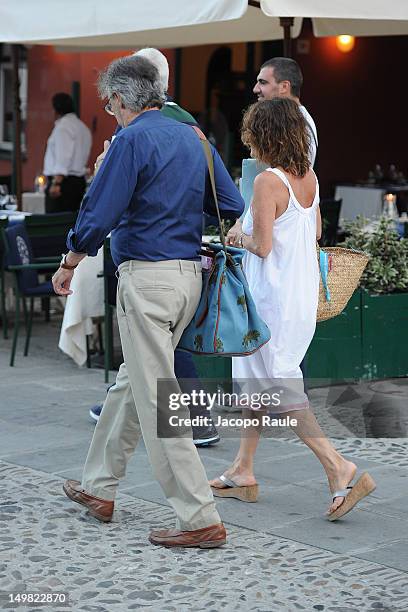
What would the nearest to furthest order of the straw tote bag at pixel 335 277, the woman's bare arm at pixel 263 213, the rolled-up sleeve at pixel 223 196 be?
the rolled-up sleeve at pixel 223 196
the woman's bare arm at pixel 263 213
the straw tote bag at pixel 335 277

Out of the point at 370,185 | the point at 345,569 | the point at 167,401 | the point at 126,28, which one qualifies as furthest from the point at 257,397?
the point at 370,185

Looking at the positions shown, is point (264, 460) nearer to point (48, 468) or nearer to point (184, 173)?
point (48, 468)

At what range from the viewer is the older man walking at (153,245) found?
14.3 ft

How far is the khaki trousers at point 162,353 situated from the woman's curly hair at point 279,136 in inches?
26.3

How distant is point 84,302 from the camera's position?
768 cm

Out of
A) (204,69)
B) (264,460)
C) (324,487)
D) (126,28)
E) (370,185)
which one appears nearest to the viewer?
(324,487)

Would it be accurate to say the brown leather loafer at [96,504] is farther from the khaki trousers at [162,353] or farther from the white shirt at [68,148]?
the white shirt at [68,148]

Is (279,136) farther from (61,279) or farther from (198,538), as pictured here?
(198,538)

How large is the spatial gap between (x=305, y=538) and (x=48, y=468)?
4.79ft

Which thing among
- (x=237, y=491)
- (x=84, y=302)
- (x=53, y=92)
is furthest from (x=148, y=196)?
(x=53, y=92)

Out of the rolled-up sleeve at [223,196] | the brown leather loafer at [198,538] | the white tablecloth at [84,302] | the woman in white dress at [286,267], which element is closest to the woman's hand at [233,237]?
the woman in white dress at [286,267]

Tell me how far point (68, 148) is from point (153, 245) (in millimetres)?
7977

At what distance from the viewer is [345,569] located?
4.30 metres

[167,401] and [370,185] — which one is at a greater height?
[370,185]
